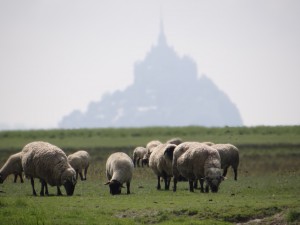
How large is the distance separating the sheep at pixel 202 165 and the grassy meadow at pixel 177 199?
2.90 feet

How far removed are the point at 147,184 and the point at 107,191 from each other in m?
5.31

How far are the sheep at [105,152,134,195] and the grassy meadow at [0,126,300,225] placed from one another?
610mm

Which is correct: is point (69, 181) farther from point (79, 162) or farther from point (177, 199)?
point (79, 162)

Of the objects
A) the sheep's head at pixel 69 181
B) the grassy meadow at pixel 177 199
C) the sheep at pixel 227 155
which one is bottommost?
the grassy meadow at pixel 177 199

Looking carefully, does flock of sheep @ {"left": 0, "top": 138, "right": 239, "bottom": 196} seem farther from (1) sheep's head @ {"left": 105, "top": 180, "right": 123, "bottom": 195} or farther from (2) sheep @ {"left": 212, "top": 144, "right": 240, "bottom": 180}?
(2) sheep @ {"left": 212, "top": 144, "right": 240, "bottom": 180}

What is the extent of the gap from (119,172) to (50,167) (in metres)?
3.27

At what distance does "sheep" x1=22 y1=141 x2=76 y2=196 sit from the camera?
3159 cm

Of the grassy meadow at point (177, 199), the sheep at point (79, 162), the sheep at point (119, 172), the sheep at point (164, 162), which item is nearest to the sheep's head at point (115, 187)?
the sheep at point (119, 172)

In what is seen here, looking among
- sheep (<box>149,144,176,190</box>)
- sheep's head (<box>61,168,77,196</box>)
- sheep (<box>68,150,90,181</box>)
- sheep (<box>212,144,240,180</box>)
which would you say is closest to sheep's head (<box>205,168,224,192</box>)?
sheep (<box>149,144,176,190</box>)

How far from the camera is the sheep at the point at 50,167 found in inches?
1244

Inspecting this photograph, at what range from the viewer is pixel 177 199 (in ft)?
92.0

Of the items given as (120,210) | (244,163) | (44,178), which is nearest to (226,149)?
(244,163)

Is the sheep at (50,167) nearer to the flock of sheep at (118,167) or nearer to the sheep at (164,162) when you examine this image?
the flock of sheep at (118,167)

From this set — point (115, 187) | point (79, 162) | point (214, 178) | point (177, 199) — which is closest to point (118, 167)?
point (115, 187)
